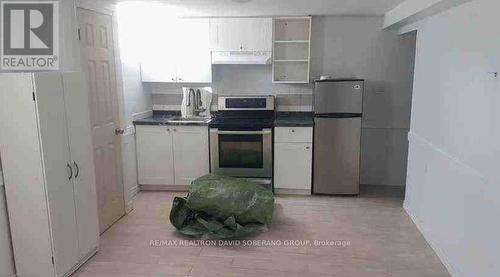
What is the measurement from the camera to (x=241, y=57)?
436cm

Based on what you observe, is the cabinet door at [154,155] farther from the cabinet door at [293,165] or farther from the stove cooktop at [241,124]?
the cabinet door at [293,165]

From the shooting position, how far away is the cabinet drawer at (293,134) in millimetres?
4234

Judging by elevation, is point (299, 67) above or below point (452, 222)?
above

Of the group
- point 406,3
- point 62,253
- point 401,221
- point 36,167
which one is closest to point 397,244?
point 401,221

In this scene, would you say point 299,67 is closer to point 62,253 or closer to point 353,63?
point 353,63

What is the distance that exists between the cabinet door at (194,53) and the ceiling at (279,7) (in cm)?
20

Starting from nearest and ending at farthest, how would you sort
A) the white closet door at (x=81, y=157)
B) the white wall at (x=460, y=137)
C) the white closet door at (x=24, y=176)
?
1. the white wall at (x=460, y=137)
2. the white closet door at (x=24, y=176)
3. the white closet door at (x=81, y=157)

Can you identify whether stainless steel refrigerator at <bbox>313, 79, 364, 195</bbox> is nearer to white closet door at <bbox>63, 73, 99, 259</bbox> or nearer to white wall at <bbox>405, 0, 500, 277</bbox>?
white wall at <bbox>405, 0, 500, 277</bbox>

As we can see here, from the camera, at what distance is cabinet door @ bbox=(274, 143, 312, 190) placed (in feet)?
14.0

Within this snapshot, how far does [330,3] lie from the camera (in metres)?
3.55

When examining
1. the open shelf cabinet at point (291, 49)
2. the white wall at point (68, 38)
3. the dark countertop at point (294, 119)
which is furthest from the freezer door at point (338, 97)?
the white wall at point (68, 38)

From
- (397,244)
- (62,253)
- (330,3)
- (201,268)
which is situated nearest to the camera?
(62,253)

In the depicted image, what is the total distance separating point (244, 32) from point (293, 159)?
1694 mm

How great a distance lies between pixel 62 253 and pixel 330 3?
3.26 m
